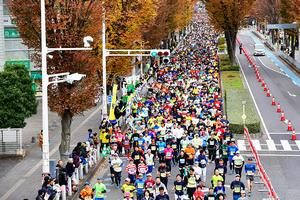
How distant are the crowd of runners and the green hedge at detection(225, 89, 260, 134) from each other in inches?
47.7

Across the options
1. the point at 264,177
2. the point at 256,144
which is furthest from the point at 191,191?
the point at 256,144

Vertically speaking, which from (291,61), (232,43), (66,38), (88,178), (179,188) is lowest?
(88,178)

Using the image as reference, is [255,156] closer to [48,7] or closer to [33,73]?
[48,7]

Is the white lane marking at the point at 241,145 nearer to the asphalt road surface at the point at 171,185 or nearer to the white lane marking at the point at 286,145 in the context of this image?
the white lane marking at the point at 286,145

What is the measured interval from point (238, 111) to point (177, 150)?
13.4m

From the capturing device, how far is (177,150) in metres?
30.7

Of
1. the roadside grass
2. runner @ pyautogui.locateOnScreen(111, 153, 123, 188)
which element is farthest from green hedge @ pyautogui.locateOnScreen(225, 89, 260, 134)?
runner @ pyautogui.locateOnScreen(111, 153, 123, 188)

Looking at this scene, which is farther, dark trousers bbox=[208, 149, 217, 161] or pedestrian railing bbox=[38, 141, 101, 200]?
dark trousers bbox=[208, 149, 217, 161]

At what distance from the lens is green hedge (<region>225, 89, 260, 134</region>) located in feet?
125

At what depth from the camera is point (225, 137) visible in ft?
102

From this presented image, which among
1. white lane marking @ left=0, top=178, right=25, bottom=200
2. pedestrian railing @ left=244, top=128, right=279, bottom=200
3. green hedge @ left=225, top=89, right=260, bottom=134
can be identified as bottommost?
white lane marking @ left=0, top=178, right=25, bottom=200

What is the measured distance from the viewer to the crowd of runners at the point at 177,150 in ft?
75.3

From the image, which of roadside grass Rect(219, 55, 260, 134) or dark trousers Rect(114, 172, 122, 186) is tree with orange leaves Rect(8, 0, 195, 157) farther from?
roadside grass Rect(219, 55, 260, 134)

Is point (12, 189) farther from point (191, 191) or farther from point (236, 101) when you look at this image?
point (236, 101)
